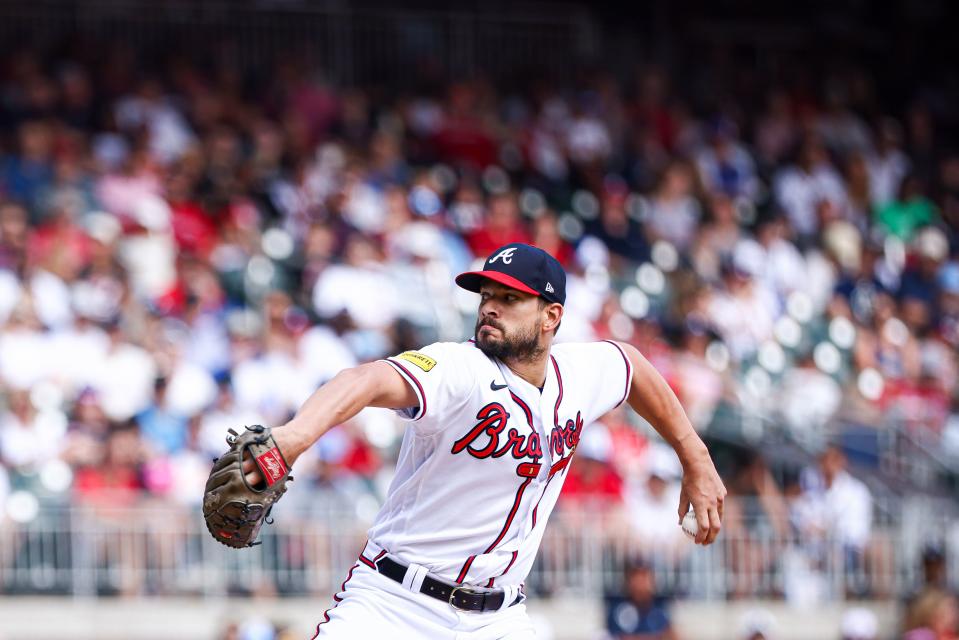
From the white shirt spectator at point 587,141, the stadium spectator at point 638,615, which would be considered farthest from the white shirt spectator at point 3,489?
the white shirt spectator at point 587,141

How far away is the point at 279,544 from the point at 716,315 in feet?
17.0

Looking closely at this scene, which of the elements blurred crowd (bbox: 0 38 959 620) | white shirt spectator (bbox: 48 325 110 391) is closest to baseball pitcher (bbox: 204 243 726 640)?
blurred crowd (bbox: 0 38 959 620)

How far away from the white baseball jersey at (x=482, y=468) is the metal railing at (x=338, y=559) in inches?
203

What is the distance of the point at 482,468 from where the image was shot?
589cm

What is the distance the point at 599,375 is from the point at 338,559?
211 inches

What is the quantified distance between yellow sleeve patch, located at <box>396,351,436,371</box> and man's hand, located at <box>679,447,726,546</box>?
→ 55.5 inches

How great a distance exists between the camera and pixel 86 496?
10914 millimetres

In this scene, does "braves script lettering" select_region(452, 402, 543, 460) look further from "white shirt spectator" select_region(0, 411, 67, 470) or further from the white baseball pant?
"white shirt spectator" select_region(0, 411, 67, 470)

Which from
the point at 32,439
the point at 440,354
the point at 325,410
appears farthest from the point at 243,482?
the point at 32,439

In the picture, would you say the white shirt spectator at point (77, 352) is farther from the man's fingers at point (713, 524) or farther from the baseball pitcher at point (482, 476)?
the man's fingers at point (713, 524)

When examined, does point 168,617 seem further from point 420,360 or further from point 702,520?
point 420,360

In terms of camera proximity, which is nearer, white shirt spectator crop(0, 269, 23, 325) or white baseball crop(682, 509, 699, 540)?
white baseball crop(682, 509, 699, 540)

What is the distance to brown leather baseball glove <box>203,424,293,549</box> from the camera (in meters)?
4.89

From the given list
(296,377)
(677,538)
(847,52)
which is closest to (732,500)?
(677,538)
